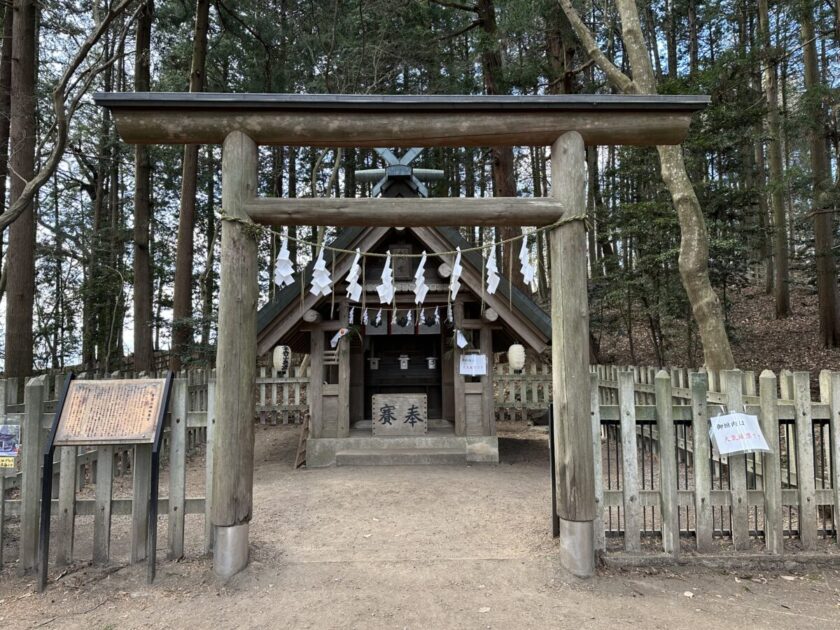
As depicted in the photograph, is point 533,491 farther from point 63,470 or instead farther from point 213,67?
point 213,67

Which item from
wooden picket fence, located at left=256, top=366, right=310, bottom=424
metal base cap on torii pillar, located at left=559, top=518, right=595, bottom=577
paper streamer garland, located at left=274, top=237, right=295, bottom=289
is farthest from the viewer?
wooden picket fence, located at left=256, top=366, right=310, bottom=424

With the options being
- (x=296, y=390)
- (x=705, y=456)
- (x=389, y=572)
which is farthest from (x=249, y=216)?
(x=296, y=390)

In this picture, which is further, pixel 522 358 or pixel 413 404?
pixel 522 358

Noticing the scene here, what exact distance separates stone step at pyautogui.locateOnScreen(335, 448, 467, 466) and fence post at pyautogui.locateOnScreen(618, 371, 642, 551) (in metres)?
4.51

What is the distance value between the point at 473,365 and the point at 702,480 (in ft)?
15.7

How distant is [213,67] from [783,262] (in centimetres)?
2102

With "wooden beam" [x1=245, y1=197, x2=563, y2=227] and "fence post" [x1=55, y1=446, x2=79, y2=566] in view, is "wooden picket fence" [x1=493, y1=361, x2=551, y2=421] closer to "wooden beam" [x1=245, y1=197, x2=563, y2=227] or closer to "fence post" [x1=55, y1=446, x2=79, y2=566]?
"wooden beam" [x1=245, y1=197, x2=563, y2=227]

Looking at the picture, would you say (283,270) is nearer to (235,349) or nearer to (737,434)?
(235,349)

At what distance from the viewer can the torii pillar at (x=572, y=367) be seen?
13.3 feet

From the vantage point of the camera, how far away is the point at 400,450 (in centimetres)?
856

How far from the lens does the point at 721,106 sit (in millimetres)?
11625

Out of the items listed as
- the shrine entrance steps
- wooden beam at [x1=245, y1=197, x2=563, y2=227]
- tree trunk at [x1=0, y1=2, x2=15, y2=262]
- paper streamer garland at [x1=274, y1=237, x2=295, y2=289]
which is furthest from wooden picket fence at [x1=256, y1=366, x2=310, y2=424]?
wooden beam at [x1=245, y1=197, x2=563, y2=227]

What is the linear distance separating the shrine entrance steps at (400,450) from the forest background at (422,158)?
3.51 meters

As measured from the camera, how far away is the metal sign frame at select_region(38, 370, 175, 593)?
3787mm
